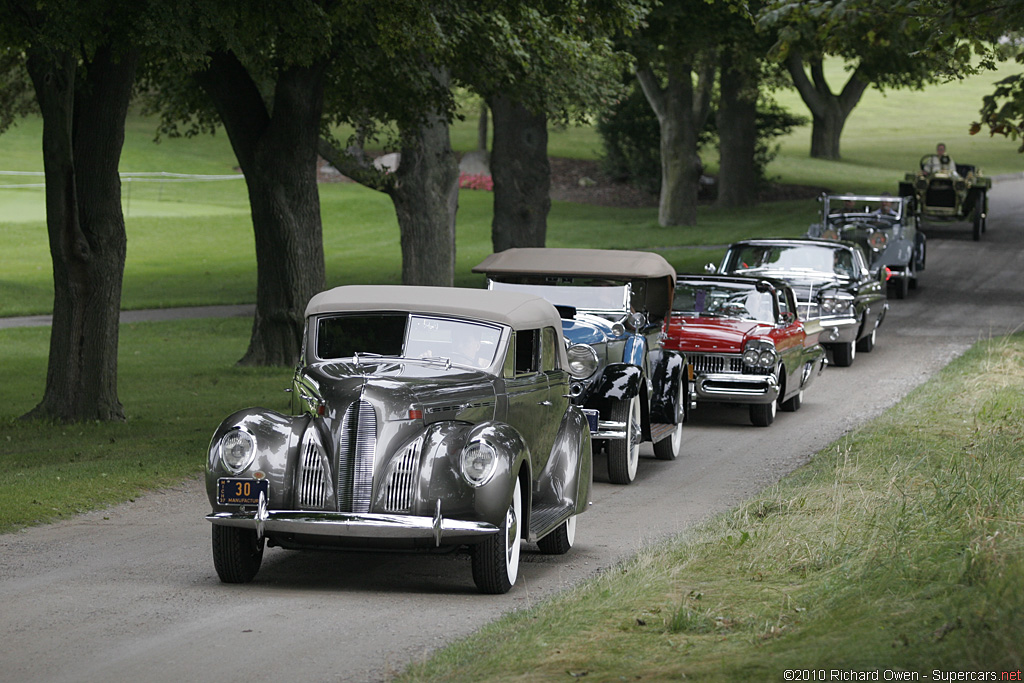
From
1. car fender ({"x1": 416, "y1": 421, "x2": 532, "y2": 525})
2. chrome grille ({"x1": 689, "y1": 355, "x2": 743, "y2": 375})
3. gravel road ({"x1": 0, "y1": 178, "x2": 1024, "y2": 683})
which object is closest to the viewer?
gravel road ({"x1": 0, "y1": 178, "x2": 1024, "y2": 683})

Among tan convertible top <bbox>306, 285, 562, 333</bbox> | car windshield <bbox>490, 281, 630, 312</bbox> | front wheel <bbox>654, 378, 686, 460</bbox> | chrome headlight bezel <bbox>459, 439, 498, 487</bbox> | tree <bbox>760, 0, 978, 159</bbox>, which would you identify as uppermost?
tree <bbox>760, 0, 978, 159</bbox>

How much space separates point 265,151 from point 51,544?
1130 cm

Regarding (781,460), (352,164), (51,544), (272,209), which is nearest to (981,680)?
(51,544)

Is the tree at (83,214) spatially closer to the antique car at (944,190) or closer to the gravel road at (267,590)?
the gravel road at (267,590)

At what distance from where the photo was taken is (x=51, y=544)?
945 centimetres

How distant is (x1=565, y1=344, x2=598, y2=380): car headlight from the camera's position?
1145 cm

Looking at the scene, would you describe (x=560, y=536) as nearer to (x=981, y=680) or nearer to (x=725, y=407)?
(x=981, y=680)

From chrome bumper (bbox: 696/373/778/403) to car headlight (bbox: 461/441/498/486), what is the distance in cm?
801

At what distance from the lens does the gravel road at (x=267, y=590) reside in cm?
655

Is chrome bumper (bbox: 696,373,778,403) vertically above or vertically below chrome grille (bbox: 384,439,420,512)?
below

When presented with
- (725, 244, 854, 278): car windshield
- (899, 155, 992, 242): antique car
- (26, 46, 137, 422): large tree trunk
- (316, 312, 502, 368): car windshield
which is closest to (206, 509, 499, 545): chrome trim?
(316, 312, 502, 368): car windshield

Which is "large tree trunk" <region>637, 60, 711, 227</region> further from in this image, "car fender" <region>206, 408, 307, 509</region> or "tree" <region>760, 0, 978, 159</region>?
"car fender" <region>206, 408, 307, 509</region>

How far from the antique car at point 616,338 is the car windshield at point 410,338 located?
2330 millimetres

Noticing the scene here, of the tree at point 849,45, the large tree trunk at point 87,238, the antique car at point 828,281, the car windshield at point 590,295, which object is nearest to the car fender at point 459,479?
the tree at point 849,45
